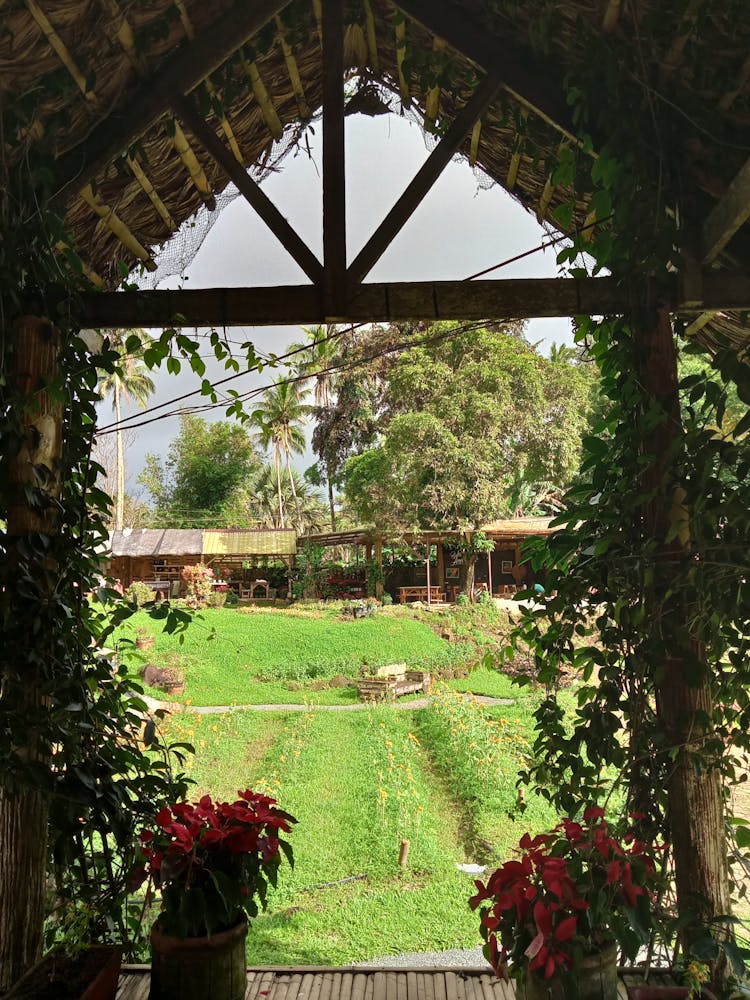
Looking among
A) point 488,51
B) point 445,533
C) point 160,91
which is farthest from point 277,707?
point 488,51

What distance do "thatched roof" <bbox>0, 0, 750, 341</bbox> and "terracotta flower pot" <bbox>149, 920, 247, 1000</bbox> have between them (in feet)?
5.71

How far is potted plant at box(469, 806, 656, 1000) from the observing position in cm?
124

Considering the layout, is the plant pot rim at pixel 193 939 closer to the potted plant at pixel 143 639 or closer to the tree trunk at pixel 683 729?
the tree trunk at pixel 683 729

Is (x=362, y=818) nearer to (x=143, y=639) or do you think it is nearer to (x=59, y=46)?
(x=59, y=46)

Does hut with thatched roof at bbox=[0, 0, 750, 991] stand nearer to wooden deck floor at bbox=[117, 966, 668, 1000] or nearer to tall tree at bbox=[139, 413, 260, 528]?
wooden deck floor at bbox=[117, 966, 668, 1000]

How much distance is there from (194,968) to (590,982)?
79cm

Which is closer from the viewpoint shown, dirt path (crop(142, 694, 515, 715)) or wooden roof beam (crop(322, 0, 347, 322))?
wooden roof beam (crop(322, 0, 347, 322))

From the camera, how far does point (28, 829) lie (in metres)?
1.56

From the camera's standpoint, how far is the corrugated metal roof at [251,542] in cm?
1544

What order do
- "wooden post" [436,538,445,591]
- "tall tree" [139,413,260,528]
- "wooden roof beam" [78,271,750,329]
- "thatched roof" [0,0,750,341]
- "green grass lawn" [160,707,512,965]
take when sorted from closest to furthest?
"thatched roof" [0,0,750,341], "wooden roof beam" [78,271,750,329], "green grass lawn" [160,707,512,965], "wooden post" [436,538,445,591], "tall tree" [139,413,260,528]

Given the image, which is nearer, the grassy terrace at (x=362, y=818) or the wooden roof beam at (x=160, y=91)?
the wooden roof beam at (x=160, y=91)

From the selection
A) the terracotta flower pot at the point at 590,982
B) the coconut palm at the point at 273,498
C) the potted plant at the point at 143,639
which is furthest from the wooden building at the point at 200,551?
the terracotta flower pot at the point at 590,982

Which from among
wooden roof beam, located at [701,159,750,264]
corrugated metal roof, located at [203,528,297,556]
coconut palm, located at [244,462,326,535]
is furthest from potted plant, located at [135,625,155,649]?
coconut palm, located at [244,462,326,535]

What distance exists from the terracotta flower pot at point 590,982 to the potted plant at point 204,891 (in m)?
0.57
